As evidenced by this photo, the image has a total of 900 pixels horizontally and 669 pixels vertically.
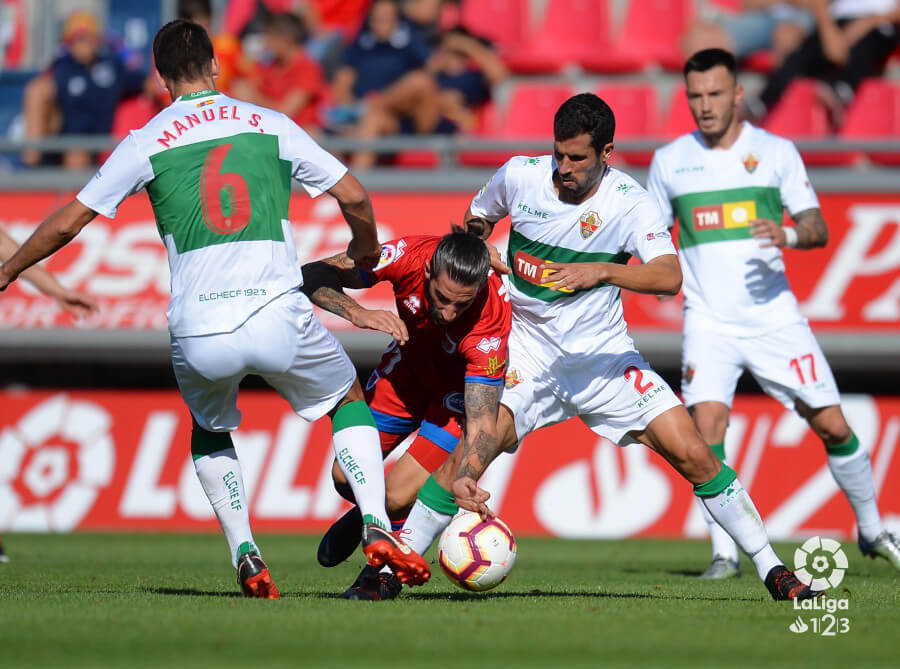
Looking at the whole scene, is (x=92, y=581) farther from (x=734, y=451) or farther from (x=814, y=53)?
(x=814, y=53)

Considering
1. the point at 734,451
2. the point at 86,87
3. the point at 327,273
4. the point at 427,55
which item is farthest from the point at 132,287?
the point at 327,273

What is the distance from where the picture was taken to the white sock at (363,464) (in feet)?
19.0

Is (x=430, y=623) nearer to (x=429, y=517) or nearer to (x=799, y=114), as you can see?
(x=429, y=517)

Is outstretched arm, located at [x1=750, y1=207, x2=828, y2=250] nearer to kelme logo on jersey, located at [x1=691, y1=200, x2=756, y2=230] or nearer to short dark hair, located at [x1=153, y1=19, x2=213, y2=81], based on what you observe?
kelme logo on jersey, located at [x1=691, y1=200, x2=756, y2=230]

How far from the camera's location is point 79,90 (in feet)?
46.9

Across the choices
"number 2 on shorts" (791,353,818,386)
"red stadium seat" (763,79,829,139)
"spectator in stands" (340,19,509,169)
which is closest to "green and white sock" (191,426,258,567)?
"number 2 on shorts" (791,353,818,386)

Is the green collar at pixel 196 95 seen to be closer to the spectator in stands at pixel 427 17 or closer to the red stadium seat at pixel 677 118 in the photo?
the red stadium seat at pixel 677 118

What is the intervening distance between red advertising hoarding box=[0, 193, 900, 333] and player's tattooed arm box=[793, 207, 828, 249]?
423cm

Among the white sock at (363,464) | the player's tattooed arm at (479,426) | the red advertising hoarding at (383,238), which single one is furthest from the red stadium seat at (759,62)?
the white sock at (363,464)

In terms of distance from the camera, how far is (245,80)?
14.5 m

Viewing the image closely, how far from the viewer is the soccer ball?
5957mm

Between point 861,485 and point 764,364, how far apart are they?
100cm

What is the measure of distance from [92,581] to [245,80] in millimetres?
8534

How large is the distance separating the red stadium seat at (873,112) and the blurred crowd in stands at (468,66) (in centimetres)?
4
